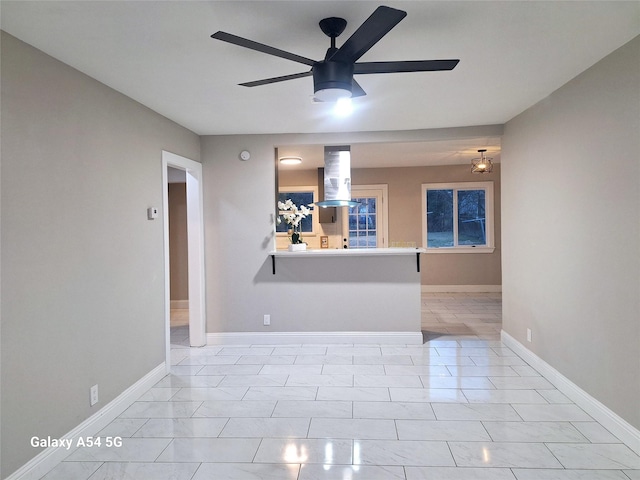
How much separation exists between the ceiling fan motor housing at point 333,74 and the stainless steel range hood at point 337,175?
2.77 m

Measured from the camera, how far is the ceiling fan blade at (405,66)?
6.55 ft

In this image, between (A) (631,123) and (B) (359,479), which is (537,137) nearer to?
(A) (631,123)

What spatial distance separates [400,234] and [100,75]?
243 inches

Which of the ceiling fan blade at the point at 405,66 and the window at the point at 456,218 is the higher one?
the ceiling fan blade at the point at 405,66

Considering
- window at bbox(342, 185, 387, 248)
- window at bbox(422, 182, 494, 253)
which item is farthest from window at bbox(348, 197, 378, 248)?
window at bbox(422, 182, 494, 253)

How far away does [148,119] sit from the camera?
358 cm

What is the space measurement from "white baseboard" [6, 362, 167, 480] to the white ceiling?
2.26 meters

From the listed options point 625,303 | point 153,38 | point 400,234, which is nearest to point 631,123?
point 625,303

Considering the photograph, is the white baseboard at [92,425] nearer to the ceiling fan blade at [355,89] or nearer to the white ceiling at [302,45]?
the white ceiling at [302,45]

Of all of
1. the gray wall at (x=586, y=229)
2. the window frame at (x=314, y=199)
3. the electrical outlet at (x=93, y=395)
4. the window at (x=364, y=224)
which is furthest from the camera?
the window at (x=364, y=224)

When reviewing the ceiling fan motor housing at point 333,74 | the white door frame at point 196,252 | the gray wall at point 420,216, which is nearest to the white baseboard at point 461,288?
the gray wall at point 420,216

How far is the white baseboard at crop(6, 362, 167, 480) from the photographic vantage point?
221cm

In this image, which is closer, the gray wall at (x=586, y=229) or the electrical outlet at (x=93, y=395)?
the gray wall at (x=586, y=229)

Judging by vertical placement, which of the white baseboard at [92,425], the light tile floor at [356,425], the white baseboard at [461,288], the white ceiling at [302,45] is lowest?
the light tile floor at [356,425]
